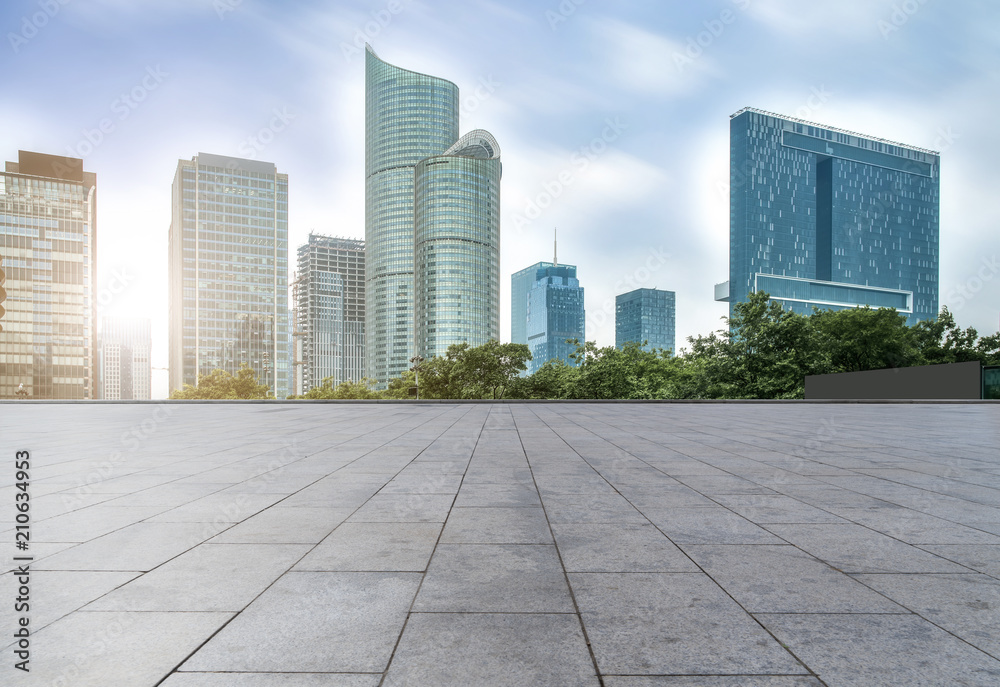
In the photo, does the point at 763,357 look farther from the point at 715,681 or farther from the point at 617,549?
the point at 715,681

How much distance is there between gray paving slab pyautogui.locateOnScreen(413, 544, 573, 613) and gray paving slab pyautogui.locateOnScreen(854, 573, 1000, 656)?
196 centimetres

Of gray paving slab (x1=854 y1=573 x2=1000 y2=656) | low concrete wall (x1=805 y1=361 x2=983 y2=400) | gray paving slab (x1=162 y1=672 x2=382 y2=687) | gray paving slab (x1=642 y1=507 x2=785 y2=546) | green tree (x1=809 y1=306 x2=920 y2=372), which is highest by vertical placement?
green tree (x1=809 y1=306 x2=920 y2=372)

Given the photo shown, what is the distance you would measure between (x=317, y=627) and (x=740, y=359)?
44.5m

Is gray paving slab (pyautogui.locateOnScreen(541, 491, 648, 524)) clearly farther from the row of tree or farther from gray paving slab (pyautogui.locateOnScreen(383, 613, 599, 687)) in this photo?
the row of tree

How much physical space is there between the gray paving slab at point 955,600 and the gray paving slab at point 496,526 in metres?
2.28

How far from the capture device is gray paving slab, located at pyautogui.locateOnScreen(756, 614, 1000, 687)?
2584 mm

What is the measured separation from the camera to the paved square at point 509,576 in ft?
8.91

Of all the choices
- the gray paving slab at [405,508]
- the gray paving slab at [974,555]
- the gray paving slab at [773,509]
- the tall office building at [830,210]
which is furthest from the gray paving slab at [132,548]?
the tall office building at [830,210]

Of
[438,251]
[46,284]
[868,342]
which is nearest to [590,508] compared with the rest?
[868,342]

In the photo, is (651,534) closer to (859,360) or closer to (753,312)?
(753,312)

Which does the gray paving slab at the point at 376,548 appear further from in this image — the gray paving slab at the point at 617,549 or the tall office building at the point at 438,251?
the tall office building at the point at 438,251

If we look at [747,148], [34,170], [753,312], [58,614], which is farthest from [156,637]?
[747,148]

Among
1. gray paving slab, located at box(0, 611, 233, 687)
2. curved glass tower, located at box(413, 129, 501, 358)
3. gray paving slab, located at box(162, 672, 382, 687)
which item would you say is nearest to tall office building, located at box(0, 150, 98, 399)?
curved glass tower, located at box(413, 129, 501, 358)

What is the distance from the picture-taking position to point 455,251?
16025 cm
